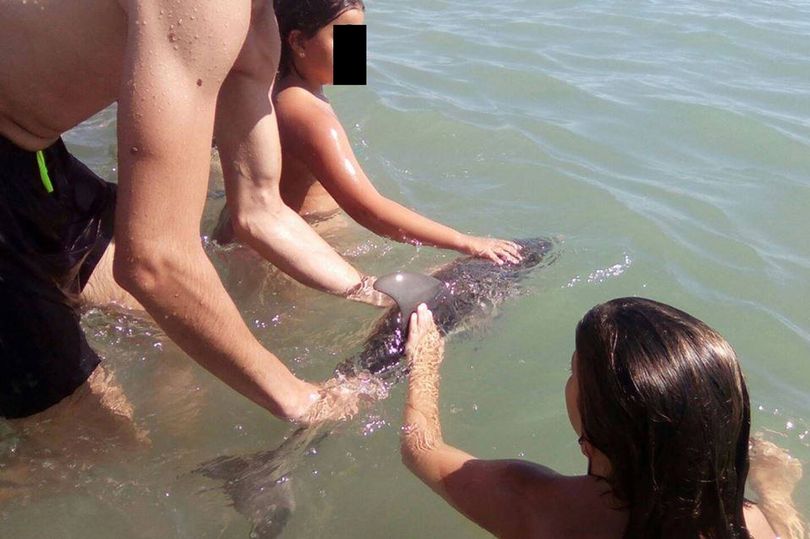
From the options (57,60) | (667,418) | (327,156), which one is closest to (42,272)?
(57,60)

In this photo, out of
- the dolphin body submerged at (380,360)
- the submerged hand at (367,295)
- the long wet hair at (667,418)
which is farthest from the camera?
the submerged hand at (367,295)

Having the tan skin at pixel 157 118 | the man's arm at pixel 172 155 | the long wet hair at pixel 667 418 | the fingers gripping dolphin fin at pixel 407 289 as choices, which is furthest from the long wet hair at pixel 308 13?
the long wet hair at pixel 667 418

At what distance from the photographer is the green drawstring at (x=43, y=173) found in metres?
2.20

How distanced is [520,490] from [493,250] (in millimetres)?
1499

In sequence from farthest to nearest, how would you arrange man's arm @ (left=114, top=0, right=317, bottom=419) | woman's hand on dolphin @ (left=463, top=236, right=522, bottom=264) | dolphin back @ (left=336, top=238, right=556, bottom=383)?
woman's hand on dolphin @ (left=463, top=236, right=522, bottom=264) → dolphin back @ (left=336, top=238, right=556, bottom=383) → man's arm @ (left=114, top=0, right=317, bottom=419)

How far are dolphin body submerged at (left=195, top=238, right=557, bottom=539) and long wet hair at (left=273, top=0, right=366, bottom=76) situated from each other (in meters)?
1.02

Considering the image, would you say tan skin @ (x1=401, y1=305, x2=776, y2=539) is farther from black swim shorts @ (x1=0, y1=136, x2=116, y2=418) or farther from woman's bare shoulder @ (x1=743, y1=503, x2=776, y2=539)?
black swim shorts @ (x1=0, y1=136, x2=116, y2=418)

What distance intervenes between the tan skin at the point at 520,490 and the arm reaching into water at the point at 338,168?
39.5 inches

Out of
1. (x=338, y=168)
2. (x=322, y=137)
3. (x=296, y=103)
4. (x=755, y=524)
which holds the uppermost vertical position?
(x=296, y=103)

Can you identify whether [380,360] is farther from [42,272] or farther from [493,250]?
[42,272]

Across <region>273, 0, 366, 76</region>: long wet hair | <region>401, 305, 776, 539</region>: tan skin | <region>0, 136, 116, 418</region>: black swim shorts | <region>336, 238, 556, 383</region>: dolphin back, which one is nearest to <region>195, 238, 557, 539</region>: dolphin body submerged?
<region>336, 238, 556, 383</region>: dolphin back

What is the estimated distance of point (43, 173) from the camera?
2.22 metres

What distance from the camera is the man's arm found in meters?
1.67

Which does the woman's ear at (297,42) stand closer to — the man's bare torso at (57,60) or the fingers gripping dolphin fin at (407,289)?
the fingers gripping dolphin fin at (407,289)
